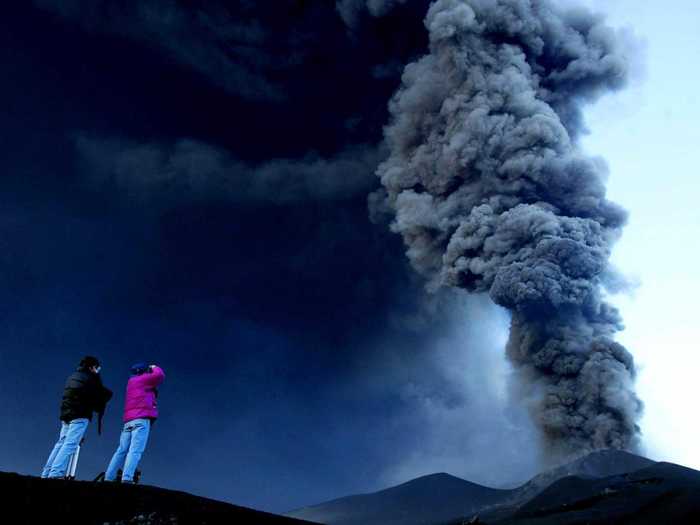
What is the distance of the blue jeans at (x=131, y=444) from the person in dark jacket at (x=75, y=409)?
1.82 ft

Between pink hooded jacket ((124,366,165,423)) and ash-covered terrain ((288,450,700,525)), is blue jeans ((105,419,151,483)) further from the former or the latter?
ash-covered terrain ((288,450,700,525))

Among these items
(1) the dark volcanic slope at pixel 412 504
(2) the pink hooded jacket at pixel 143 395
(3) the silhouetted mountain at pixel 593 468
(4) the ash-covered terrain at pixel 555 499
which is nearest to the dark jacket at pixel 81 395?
(2) the pink hooded jacket at pixel 143 395

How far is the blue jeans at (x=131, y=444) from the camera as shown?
732 cm

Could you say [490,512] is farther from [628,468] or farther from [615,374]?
[615,374]

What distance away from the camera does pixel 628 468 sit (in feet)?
74.8

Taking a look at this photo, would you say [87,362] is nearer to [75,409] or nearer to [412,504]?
[75,409]

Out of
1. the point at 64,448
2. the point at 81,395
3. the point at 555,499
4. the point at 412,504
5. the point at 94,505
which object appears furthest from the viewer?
the point at 412,504

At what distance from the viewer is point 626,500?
13875 mm

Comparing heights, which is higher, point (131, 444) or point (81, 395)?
point (81, 395)

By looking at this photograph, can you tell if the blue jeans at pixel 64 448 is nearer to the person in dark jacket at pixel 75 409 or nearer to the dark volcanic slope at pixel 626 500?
the person in dark jacket at pixel 75 409

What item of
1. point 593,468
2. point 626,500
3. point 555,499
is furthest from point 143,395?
point 593,468

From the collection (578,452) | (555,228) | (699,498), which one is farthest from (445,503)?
(699,498)

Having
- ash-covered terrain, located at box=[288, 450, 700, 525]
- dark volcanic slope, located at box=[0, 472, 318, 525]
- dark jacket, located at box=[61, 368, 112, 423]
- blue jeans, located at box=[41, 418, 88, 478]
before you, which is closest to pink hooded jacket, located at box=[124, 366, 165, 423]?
dark jacket, located at box=[61, 368, 112, 423]

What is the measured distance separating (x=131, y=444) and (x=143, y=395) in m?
0.64
